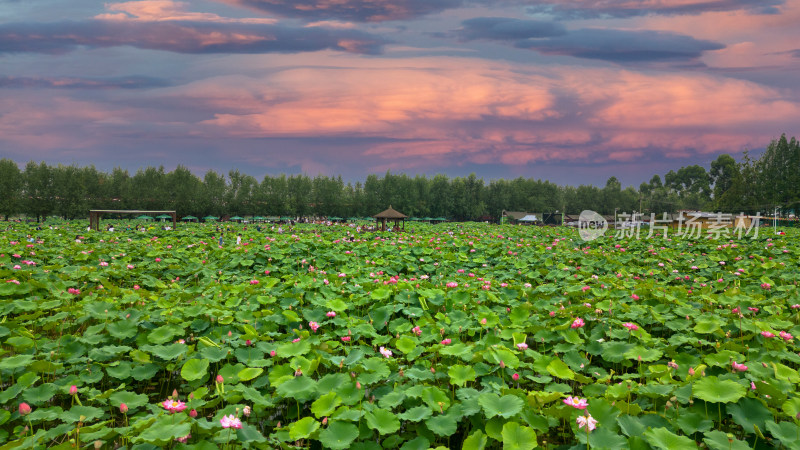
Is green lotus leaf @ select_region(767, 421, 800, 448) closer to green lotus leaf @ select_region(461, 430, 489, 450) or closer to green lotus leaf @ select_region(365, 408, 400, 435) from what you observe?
green lotus leaf @ select_region(461, 430, 489, 450)

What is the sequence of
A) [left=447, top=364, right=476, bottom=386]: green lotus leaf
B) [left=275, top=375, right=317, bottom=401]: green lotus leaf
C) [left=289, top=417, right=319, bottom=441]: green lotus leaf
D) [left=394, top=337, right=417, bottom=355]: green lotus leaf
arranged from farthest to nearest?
[left=394, top=337, right=417, bottom=355]: green lotus leaf
[left=447, top=364, right=476, bottom=386]: green lotus leaf
[left=275, top=375, right=317, bottom=401]: green lotus leaf
[left=289, top=417, right=319, bottom=441]: green lotus leaf

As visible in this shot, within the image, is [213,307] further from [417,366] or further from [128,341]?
[417,366]

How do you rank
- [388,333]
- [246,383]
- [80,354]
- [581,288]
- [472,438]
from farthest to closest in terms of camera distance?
[581,288] < [388,333] < [80,354] < [246,383] < [472,438]

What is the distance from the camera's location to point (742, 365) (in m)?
3.02

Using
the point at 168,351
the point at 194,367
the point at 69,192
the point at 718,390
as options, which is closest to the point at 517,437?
the point at 718,390

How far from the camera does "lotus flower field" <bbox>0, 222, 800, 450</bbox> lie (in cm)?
251

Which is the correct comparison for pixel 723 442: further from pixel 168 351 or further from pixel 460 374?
pixel 168 351

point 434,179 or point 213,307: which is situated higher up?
point 434,179

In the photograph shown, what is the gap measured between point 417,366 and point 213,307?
98.9 inches

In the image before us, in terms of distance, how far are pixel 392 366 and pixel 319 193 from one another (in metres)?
74.0

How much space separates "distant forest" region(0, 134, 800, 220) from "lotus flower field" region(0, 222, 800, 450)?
61.7 m

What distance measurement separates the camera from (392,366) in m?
3.36

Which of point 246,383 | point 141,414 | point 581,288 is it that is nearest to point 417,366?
point 246,383

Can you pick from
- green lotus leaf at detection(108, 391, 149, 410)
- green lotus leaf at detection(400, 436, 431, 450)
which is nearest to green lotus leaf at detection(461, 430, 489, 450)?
green lotus leaf at detection(400, 436, 431, 450)
